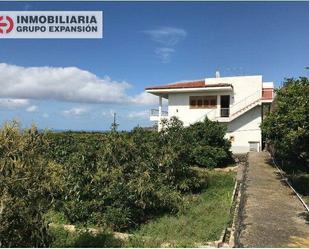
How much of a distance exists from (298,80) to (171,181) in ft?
24.2

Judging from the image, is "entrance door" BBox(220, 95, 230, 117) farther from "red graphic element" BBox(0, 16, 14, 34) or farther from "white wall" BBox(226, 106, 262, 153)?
"red graphic element" BBox(0, 16, 14, 34)

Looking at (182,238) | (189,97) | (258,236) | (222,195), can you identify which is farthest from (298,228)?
A: (189,97)

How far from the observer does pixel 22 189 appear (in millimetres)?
7887

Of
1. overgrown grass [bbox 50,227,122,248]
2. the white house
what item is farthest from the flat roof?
overgrown grass [bbox 50,227,122,248]

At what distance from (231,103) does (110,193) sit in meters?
21.8

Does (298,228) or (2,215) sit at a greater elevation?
(2,215)

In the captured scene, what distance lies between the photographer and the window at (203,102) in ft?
111

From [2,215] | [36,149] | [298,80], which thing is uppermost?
[298,80]

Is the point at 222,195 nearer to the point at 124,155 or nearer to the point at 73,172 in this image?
the point at 124,155

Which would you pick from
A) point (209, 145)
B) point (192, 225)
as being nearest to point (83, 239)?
point (192, 225)

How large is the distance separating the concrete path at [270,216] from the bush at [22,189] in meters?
4.67

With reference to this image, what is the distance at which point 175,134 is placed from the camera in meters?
19.7

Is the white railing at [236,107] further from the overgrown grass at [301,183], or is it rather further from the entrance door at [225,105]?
the overgrown grass at [301,183]

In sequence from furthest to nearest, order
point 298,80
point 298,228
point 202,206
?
point 298,80 → point 202,206 → point 298,228
